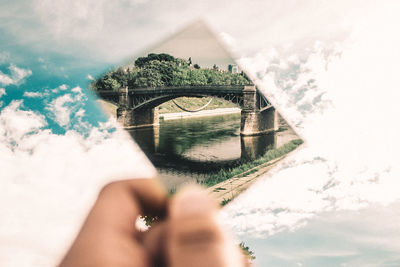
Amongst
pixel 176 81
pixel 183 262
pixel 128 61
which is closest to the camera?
pixel 183 262

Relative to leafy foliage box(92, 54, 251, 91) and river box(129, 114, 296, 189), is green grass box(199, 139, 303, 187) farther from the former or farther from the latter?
leafy foliage box(92, 54, 251, 91)

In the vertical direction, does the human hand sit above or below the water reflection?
above

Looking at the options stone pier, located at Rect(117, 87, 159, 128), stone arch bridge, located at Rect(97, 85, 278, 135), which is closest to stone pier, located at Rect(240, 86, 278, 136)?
stone arch bridge, located at Rect(97, 85, 278, 135)

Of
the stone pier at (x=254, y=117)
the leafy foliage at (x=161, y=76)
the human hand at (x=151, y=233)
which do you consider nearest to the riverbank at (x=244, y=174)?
the stone pier at (x=254, y=117)

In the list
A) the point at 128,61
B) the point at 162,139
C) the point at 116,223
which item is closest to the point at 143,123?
the point at 162,139

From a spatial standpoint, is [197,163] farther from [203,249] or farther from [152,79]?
[203,249]

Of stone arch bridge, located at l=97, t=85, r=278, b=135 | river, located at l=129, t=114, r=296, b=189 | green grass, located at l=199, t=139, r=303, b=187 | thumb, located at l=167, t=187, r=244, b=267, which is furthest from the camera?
stone arch bridge, located at l=97, t=85, r=278, b=135

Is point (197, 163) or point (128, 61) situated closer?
point (128, 61)

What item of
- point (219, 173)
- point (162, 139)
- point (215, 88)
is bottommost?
point (219, 173)
